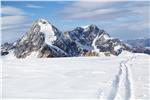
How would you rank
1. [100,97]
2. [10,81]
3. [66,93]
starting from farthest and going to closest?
[10,81] < [66,93] < [100,97]

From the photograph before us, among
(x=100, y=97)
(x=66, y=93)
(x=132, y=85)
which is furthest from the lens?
(x=132, y=85)

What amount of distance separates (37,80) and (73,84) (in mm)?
1980

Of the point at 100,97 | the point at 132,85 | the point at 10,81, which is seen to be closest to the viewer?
the point at 100,97

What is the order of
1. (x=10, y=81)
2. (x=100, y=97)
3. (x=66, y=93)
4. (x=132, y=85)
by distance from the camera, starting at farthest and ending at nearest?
1. (x=10, y=81)
2. (x=132, y=85)
3. (x=66, y=93)
4. (x=100, y=97)

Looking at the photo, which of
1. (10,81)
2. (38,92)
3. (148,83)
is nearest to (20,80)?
(10,81)

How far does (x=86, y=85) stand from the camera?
527 inches

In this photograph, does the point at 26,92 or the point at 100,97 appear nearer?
the point at 100,97

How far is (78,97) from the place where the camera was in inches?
422

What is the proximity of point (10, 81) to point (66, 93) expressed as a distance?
397 centimetres

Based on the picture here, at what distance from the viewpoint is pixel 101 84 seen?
1349 centimetres

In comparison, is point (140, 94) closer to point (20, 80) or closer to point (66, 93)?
point (66, 93)

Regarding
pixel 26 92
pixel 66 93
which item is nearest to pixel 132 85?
pixel 66 93

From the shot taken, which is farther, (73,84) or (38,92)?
(73,84)

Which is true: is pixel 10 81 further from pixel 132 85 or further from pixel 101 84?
pixel 132 85
